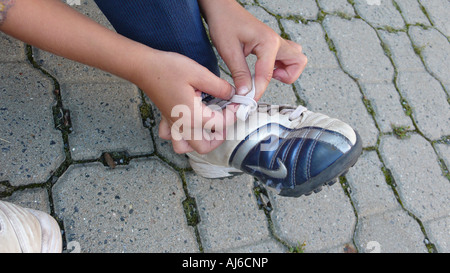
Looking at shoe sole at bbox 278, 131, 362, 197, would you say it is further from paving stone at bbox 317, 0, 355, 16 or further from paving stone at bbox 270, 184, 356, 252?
paving stone at bbox 317, 0, 355, 16

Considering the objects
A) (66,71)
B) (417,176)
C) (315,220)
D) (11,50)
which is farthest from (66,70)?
(417,176)

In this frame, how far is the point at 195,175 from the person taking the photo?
1.31m

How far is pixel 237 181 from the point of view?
1.33m

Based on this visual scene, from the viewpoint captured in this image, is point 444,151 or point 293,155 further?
point 444,151

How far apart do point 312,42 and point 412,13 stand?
0.76 meters

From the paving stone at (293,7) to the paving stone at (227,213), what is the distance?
91cm

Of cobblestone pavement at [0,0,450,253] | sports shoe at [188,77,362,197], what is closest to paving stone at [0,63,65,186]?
cobblestone pavement at [0,0,450,253]

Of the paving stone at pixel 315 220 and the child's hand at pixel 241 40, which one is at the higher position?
the child's hand at pixel 241 40

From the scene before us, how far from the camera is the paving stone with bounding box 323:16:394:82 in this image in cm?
174

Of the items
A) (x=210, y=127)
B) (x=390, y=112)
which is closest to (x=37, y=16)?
(x=210, y=127)

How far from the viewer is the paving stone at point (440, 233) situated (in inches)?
56.7

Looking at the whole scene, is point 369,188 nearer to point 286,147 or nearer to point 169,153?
point 286,147

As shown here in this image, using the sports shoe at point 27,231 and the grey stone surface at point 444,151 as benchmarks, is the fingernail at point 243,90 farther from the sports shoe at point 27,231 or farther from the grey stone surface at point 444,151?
the grey stone surface at point 444,151

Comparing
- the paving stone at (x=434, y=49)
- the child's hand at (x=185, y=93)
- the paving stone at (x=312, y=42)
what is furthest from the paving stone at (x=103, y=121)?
the paving stone at (x=434, y=49)
